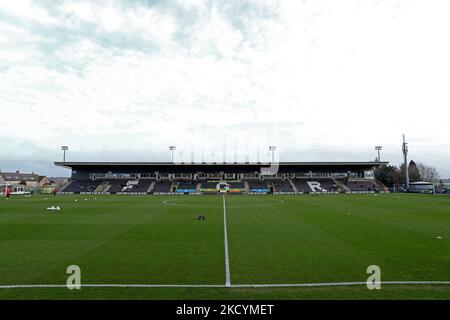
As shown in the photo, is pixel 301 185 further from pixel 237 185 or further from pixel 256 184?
pixel 237 185

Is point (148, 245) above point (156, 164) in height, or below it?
below

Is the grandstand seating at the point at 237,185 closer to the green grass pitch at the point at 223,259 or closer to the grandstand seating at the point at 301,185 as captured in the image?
the grandstand seating at the point at 301,185

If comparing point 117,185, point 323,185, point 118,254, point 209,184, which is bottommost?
point 118,254

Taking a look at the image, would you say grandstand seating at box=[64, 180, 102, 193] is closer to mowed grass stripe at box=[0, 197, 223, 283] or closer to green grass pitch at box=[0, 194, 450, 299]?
green grass pitch at box=[0, 194, 450, 299]

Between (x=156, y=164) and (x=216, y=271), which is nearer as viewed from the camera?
(x=216, y=271)

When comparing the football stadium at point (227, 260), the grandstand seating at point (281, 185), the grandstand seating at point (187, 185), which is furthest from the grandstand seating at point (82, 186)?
the football stadium at point (227, 260)

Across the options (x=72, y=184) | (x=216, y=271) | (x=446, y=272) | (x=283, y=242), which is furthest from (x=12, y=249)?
(x=72, y=184)

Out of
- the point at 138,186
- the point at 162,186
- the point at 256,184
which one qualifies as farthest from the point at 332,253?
the point at 138,186

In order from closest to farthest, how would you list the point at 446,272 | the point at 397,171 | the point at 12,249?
the point at 446,272
the point at 12,249
the point at 397,171

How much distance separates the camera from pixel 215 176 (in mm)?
88688

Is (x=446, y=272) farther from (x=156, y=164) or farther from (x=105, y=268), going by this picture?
(x=156, y=164)

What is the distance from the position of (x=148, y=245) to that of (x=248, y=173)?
249ft
